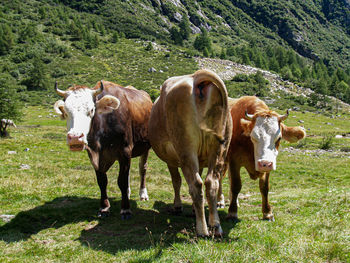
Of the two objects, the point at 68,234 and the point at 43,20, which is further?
the point at 43,20

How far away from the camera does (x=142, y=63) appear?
9744 cm

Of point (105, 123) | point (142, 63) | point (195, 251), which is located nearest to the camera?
point (195, 251)

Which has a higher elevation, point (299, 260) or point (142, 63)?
point (299, 260)

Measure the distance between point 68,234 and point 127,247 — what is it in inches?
67.0

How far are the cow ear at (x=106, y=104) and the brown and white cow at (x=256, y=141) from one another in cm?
315

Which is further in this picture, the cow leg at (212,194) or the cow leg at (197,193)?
the cow leg at (212,194)

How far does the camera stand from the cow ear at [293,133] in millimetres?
6488

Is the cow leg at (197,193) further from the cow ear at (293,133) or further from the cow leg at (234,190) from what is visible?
the cow ear at (293,133)

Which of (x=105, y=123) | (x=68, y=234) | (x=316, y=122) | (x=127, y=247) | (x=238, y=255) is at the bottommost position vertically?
(x=316, y=122)

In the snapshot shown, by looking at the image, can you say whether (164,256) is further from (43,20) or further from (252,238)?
(43,20)

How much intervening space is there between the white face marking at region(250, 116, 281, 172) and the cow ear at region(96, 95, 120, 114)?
11.1 ft

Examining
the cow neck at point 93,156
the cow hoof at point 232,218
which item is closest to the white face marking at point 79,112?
the cow neck at point 93,156

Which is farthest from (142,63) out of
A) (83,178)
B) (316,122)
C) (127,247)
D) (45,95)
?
(127,247)

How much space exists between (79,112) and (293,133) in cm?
519
